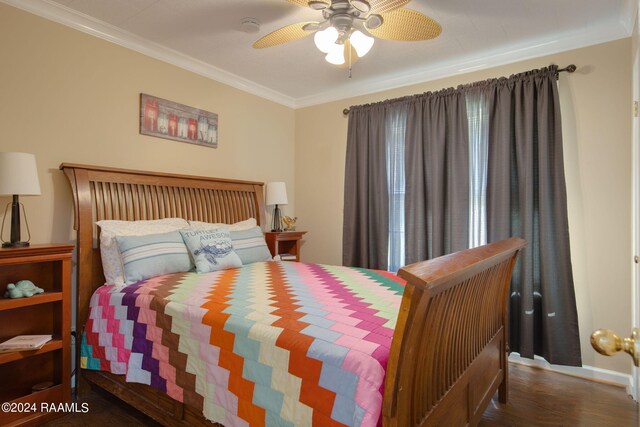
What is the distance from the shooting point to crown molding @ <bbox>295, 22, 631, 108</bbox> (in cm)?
256

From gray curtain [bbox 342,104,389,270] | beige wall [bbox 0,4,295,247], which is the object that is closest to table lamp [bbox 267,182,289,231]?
beige wall [bbox 0,4,295,247]

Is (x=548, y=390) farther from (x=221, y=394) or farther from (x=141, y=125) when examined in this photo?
(x=141, y=125)

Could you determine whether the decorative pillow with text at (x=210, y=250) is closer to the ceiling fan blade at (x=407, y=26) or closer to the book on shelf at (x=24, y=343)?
the book on shelf at (x=24, y=343)

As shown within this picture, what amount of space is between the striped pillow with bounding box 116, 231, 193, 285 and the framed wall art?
0.98 m

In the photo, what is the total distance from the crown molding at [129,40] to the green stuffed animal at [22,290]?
1.72 m

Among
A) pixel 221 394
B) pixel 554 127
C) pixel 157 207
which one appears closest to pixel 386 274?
pixel 221 394

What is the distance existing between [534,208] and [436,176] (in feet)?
2.67

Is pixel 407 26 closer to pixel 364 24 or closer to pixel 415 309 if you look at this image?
pixel 364 24

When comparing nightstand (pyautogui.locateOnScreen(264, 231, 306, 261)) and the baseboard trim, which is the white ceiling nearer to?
nightstand (pyautogui.locateOnScreen(264, 231, 306, 261))

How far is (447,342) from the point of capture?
137 centimetres

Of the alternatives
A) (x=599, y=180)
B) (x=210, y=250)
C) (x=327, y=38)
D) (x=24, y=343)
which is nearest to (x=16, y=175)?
(x=24, y=343)

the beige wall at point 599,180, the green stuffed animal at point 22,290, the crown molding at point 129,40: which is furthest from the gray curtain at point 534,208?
the green stuffed animal at point 22,290

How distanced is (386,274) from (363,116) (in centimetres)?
189

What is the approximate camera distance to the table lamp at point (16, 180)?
192 cm
